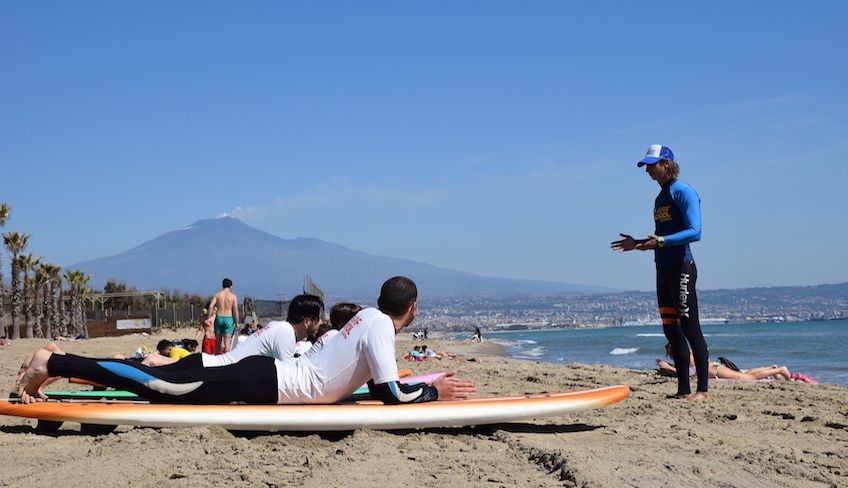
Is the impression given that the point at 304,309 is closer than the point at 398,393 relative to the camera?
No

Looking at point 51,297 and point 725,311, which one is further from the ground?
point 51,297

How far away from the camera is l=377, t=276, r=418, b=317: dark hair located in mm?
4793

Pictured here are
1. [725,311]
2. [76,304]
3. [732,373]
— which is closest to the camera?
[732,373]

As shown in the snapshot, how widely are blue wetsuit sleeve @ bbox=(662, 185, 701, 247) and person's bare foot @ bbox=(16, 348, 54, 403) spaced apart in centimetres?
436

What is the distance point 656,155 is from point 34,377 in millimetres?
4724

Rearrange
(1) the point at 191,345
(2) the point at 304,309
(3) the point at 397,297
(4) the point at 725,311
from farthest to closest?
(4) the point at 725,311
(1) the point at 191,345
(2) the point at 304,309
(3) the point at 397,297

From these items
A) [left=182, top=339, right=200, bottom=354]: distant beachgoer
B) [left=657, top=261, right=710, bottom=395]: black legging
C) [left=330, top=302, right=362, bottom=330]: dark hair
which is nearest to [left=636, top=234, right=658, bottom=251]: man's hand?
[left=657, top=261, right=710, bottom=395]: black legging

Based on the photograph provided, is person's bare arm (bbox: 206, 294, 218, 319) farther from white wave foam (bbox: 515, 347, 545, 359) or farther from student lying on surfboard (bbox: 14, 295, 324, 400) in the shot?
white wave foam (bbox: 515, 347, 545, 359)

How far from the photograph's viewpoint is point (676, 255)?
263 inches

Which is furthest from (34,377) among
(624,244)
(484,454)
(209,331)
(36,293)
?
(36,293)

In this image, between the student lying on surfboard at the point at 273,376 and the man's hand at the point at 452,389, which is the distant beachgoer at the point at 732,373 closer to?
the man's hand at the point at 452,389

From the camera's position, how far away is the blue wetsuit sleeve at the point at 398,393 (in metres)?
4.81

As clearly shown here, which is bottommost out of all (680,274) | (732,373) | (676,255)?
(732,373)

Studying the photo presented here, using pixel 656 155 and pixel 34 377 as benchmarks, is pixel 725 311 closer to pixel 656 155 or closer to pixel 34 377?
pixel 656 155
